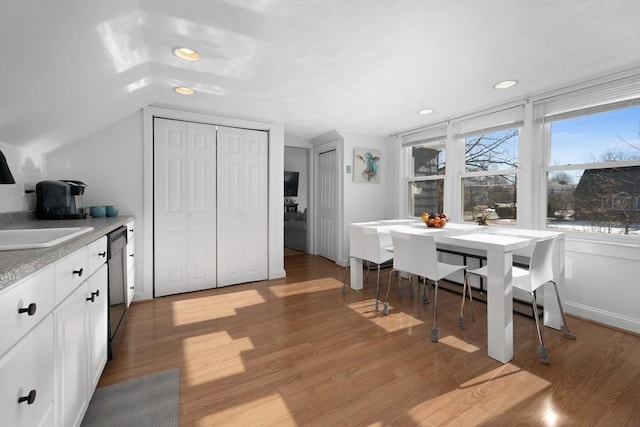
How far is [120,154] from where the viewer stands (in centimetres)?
298

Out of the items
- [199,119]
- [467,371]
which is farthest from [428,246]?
[199,119]

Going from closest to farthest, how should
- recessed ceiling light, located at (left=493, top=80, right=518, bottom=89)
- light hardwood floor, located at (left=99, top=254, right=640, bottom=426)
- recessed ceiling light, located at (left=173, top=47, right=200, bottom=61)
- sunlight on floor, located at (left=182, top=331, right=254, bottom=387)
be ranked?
light hardwood floor, located at (left=99, top=254, right=640, bottom=426), sunlight on floor, located at (left=182, top=331, right=254, bottom=387), recessed ceiling light, located at (left=173, top=47, right=200, bottom=61), recessed ceiling light, located at (left=493, top=80, right=518, bottom=89)

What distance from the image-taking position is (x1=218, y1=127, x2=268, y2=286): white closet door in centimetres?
352

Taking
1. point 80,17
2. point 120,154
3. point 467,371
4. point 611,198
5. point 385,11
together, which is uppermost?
point 385,11

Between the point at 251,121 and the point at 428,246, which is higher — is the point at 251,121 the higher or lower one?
the higher one

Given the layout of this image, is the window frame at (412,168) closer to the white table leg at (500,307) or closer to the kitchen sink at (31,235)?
the white table leg at (500,307)

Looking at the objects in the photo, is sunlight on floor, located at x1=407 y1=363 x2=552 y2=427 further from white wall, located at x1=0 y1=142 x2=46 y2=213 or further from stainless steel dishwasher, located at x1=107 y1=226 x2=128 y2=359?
white wall, located at x1=0 y1=142 x2=46 y2=213

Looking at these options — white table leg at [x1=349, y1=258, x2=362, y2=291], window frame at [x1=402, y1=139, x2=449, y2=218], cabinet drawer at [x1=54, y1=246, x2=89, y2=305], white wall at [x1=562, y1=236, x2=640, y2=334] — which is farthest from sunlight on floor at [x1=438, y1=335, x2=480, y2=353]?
cabinet drawer at [x1=54, y1=246, x2=89, y2=305]

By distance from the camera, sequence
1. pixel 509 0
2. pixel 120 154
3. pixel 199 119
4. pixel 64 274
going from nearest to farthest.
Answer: pixel 64 274
pixel 509 0
pixel 120 154
pixel 199 119

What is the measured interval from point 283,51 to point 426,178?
117 inches

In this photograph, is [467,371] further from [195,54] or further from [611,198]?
[195,54]

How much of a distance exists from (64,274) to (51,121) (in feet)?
5.11

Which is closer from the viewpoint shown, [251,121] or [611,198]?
[611,198]

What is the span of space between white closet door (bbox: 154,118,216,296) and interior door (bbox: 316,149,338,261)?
2.06 meters
